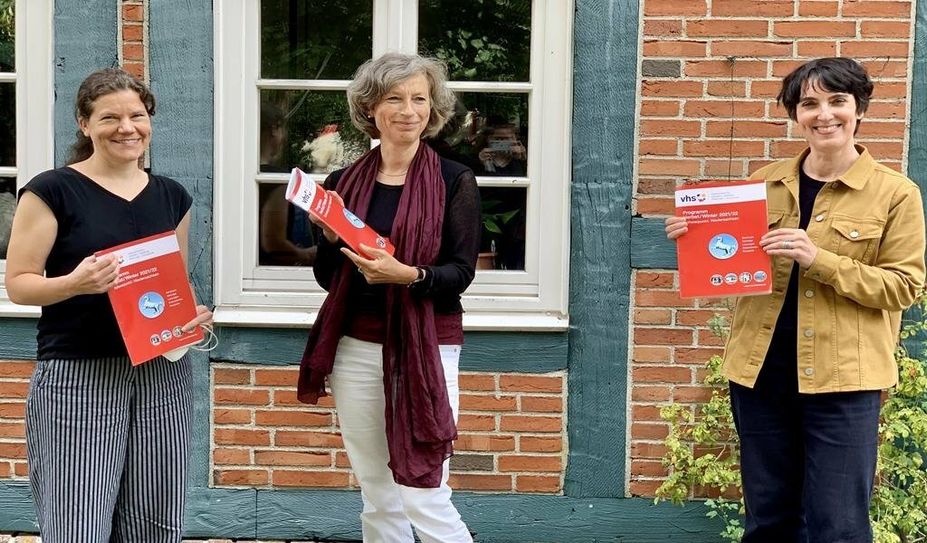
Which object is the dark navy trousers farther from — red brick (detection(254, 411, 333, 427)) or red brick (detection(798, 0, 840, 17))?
red brick (detection(254, 411, 333, 427))

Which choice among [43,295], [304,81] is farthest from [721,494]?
[43,295]

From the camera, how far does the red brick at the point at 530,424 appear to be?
4.07 m

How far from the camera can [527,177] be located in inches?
163

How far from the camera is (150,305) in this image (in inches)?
109

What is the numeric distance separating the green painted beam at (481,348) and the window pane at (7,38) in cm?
145

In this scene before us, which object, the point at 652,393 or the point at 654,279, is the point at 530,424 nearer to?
the point at 652,393

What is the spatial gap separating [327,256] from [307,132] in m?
1.32

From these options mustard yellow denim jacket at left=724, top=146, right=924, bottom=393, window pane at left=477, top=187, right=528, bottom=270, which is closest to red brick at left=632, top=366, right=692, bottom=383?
window pane at left=477, top=187, right=528, bottom=270

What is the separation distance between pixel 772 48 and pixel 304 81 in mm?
1887

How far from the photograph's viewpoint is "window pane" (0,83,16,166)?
4.23 m

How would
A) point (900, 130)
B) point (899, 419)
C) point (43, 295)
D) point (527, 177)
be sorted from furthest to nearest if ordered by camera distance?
point (527, 177)
point (900, 130)
point (899, 419)
point (43, 295)

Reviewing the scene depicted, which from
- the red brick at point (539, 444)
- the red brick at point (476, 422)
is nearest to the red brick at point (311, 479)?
the red brick at point (476, 422)

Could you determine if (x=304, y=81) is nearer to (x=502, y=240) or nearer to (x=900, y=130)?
(x=502, y=240)

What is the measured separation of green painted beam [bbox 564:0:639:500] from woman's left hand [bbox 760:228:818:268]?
122cm
